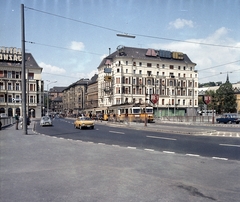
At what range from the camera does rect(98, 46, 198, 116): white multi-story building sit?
78250 millimetres

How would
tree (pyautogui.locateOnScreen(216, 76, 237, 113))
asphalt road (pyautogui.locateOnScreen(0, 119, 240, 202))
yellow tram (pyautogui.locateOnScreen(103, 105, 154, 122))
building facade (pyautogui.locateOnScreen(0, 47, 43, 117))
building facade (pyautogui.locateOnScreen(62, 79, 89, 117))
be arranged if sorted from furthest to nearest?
building facade (pyautogui.locateOnScreen(62, 79, 89, 117)) < tree (pyautogui.locateOnScreen(216, 76, 237, 113)) < building facade (pyautogui.locateOnScreen(0, 47, 43, 117)) < yellow tram (pyautogui.locateOnScreen(103, 105, 154, 122)) < asphalt road (pyautogui.locateOnScreen(0, 119, 240, 202))

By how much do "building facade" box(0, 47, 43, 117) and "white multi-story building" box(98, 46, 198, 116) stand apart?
68.9 feet

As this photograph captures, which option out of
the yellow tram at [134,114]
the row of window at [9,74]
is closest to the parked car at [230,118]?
the yellow tram at [134,114]

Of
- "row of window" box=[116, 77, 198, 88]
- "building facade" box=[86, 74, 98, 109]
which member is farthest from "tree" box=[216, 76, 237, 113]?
"building facade" box=[86, 74, 98, 109]

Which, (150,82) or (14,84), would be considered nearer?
(14,84)

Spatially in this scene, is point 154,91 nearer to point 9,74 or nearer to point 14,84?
point 14,84

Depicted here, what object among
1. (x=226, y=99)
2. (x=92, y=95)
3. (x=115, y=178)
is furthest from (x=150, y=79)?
(x=115, y=178)

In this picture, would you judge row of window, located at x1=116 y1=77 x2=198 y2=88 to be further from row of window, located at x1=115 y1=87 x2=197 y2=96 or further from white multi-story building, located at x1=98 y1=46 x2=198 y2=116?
row of window, located at x1=115 y1=87 x2=197 y2=96

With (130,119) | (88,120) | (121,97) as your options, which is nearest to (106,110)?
(130,119)

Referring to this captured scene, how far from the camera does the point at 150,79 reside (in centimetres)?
8181

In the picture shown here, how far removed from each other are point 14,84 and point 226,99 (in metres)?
71.1

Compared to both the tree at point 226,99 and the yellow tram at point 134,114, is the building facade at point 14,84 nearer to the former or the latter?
the yellow tram at point 134,114

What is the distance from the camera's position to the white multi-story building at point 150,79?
78250 millimetres

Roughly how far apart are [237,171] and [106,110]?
49.5 m
